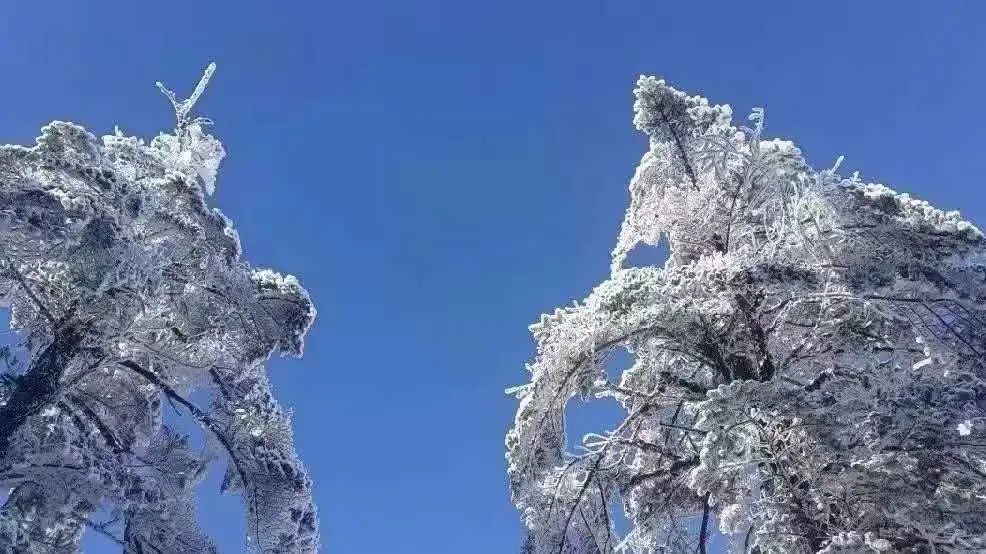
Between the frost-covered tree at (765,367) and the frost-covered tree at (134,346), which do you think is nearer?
the frost-covered tree at (765,367)

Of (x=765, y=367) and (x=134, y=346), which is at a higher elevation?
(x=134, y=346)

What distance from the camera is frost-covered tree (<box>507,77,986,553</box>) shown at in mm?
6691

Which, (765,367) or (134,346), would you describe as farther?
(134,346)

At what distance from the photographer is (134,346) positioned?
447 inches

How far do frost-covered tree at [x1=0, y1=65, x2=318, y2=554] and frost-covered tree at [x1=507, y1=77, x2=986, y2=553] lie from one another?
5.00 metres

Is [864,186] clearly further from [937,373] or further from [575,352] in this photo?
[575,352]

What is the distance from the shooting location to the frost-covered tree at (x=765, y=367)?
6691 millimetres

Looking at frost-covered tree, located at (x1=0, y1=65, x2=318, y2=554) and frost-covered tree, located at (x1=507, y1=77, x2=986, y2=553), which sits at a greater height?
frost-covered tree, located at (x1=0, y1=65, x2=318, y2=554)

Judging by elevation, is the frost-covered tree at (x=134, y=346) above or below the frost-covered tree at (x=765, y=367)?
above

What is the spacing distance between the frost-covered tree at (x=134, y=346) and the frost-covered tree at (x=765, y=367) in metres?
5.00

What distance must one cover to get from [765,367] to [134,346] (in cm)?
874

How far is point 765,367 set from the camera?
8.65m

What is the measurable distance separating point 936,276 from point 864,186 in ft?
3.69

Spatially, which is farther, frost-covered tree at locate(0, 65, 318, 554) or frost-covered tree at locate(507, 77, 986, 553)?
frost-covered tree at locate(0, 65, 318, 554)
